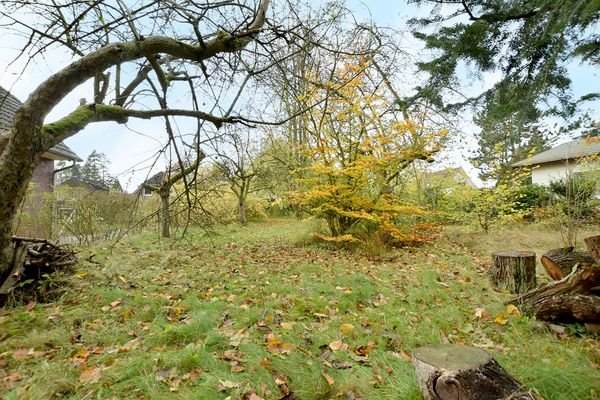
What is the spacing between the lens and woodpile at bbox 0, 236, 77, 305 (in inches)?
139

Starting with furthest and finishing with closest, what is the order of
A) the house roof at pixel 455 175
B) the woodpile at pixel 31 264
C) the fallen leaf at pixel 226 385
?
the house roof at pixel 455 175
the woodpile at pixel 31 264
the fallen leaf at pixel 226 385

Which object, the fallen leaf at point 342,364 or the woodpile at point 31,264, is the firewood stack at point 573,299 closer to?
the fallen leaf at point 342,364

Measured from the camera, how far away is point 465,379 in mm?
1626

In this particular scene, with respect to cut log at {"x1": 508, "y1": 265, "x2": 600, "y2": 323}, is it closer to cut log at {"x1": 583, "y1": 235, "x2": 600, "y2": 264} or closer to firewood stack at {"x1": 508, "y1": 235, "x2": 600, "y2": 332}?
firewood stack at {"x1": 508, "y1": 235, "x2": 600, "y2": 332}

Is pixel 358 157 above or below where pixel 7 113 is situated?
below

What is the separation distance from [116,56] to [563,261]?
5648 mm

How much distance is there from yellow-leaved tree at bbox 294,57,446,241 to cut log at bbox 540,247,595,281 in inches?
131

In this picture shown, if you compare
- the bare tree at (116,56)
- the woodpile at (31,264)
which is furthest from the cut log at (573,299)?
the woodpile at (31,264)

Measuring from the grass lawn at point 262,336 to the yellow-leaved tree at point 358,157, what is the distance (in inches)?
97.2

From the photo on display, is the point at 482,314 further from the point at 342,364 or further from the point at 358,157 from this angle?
the point at 358,157

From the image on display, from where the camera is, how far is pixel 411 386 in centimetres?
192

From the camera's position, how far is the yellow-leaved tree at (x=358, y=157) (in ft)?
23.6

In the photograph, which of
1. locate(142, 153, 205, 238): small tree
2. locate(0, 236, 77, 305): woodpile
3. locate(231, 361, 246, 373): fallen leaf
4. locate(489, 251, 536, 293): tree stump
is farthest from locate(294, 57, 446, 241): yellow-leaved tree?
locate(231, 361, 246, 373): fallen leaf

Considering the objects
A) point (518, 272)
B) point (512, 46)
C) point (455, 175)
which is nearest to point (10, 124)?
point (512, 46)
